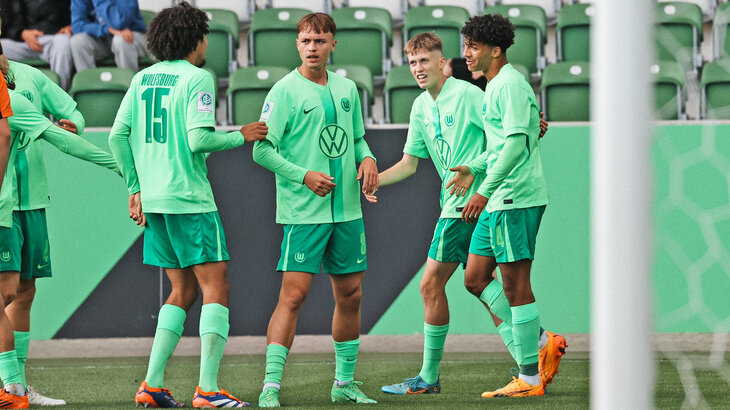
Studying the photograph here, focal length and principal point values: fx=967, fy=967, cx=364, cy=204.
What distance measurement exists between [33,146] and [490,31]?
2170mm

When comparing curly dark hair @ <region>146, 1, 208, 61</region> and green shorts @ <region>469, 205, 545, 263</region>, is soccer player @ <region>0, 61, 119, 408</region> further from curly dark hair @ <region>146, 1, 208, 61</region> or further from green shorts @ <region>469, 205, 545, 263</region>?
green shorts @ <region>469, 205, 545, 263</region>

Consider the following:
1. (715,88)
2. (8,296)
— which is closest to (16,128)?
(8,296)

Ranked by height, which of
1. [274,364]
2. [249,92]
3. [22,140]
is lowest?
[274,364]

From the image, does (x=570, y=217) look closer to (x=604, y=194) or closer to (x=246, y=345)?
(x=246, y=345)

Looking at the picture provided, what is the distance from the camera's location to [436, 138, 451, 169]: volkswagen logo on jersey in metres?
4.67

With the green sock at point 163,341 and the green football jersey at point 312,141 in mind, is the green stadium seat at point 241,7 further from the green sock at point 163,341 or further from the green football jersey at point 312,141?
the green sock at point 163,341

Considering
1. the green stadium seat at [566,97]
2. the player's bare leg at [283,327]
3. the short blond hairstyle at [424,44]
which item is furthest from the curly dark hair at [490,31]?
the green stadium seat at [566,97]

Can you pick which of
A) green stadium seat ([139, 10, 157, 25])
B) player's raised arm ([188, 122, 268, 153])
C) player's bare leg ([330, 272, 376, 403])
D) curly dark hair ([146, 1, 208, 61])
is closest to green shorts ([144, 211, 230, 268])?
player's raised arm ([188, 122, 268, 153])

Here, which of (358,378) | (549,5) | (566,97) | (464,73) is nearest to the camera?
(358,378)

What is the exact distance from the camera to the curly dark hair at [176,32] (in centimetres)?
389

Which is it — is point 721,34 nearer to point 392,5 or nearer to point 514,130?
point 392,5

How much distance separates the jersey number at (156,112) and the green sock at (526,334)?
67.0 inches

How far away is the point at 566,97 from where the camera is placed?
7.27m

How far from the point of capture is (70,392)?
472 centimetres
